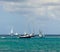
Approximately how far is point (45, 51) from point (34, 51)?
9.27ft

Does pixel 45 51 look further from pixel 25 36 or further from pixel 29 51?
pixel 25 36

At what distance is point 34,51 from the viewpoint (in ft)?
269

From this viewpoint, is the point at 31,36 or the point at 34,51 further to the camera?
the point at 31,36

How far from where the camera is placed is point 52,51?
266 feet

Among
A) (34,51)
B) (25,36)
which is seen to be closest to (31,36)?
(25,36)

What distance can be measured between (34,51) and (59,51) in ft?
20.1

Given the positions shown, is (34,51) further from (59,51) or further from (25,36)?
(25,36)

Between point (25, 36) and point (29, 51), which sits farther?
point (25, 36)

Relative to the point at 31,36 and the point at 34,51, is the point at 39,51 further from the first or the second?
the point at 31,36

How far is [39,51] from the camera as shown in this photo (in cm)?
8125

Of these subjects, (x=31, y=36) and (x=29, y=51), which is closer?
(x=29, y=51)

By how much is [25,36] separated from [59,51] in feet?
345

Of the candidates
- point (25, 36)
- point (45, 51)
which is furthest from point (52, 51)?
point (25, 36)

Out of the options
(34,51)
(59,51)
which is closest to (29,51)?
(34,51)
